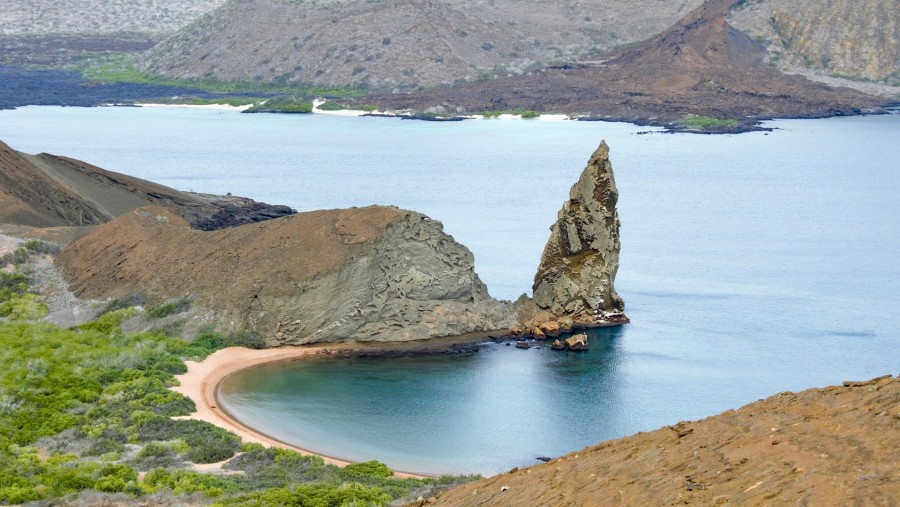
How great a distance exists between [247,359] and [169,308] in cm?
514

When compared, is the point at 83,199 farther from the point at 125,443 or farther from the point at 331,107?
the point at 331,107

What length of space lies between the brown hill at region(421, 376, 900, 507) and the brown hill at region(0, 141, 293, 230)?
5187 cm

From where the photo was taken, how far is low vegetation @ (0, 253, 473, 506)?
35250 mm

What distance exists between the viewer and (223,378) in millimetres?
52594

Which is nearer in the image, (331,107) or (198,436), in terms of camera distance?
(198,436)

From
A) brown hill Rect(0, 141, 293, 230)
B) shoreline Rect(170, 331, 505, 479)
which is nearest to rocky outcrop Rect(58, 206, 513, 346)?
shoreline Rect(170, 331, 505, 479)

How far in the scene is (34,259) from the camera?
65938mm

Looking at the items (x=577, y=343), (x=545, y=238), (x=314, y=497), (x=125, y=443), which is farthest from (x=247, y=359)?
(x=545, y=238)

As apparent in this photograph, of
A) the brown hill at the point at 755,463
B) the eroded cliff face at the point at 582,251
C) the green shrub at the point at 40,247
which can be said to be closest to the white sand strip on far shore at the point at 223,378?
the eroded cliff face at the point at 582,251

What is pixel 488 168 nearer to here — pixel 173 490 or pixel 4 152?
pixel 4 152

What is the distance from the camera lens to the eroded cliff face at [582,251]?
61000 millimetres

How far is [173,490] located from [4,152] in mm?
50612


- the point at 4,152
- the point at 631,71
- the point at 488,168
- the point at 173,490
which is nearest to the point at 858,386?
the point at 173,490

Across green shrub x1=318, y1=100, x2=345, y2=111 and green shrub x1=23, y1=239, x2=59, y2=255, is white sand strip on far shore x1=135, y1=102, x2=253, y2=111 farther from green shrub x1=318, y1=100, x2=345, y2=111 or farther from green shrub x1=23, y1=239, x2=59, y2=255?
green shrub x1=23, y1=239, x2=59, y2=255
